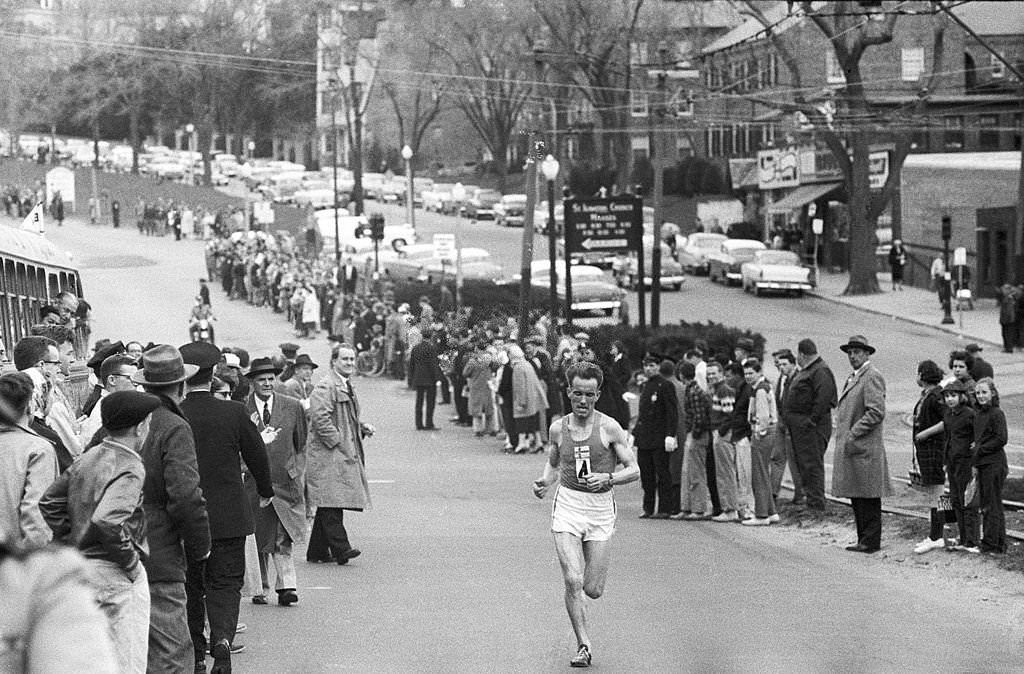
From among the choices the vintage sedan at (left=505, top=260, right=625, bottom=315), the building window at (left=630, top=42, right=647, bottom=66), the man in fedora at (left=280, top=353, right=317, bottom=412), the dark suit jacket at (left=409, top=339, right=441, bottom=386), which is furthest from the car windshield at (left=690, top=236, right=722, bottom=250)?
the man in fedora at (left=280, top=353, right=317, bottom=412)

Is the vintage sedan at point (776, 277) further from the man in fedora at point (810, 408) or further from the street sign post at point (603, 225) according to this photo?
the man in fedora at point (810, 408)

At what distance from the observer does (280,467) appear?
13.0 meters

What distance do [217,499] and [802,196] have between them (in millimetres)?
60808

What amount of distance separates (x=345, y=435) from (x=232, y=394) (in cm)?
127

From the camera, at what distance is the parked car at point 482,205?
89.5m

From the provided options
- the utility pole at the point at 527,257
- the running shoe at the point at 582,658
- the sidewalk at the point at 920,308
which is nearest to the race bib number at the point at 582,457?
the running shoe at the point at 582,658

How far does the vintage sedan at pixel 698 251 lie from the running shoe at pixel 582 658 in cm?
5415

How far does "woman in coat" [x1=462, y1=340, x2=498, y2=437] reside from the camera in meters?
28.5

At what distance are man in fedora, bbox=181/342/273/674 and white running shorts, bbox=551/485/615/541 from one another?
75.9 inches

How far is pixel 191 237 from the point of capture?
82.5 m

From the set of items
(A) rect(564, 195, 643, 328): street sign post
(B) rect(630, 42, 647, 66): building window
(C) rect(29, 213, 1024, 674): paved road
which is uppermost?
(B) rect(630, 42, 647, 66): building window

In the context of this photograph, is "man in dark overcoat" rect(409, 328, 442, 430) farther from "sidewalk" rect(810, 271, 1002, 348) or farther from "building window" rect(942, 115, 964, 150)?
"building window" rect(942, 115, 964, 150)

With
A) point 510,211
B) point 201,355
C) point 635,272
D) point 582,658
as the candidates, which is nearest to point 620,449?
point 582,658

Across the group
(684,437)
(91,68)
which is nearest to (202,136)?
(91,68)
